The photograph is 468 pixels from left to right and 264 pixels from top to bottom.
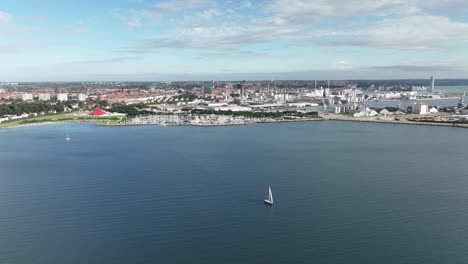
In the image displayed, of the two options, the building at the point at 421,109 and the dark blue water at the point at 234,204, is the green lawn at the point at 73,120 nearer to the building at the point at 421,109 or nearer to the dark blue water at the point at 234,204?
the dark blue water at the point at 234,204

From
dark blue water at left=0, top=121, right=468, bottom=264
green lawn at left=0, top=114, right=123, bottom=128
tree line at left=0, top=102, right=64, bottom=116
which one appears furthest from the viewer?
tree line at left=0, top=102, right=64, bottom=116

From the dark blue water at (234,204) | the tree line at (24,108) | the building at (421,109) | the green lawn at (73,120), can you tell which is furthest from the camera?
the building at (421,109)

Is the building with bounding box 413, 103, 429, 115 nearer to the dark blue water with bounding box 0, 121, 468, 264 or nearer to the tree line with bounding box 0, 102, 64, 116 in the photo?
the dark blue water with bounding box 0, 121, 468, 264

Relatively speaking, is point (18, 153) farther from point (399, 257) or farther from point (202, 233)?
point (399, 257)

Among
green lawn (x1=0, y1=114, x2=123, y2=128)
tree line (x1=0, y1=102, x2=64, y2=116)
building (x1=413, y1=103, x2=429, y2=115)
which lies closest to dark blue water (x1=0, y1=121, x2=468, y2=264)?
green lawn (x1=0, y1=114, x2=123, y2=128)

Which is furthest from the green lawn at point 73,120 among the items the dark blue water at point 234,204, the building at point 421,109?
the building at point 421,109

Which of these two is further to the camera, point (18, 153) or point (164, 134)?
point (164, 134)

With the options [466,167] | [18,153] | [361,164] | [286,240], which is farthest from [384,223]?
[18,153]

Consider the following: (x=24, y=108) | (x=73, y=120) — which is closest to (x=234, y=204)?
(x=73, y=120)
